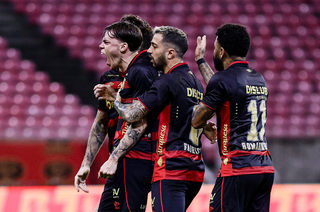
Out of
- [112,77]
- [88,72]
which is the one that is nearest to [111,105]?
[112,77]

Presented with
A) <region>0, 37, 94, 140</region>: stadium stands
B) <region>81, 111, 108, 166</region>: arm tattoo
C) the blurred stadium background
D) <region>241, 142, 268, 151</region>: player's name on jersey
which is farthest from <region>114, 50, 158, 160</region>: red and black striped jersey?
<region>0, 37, 94, 140</region>: stadium stands

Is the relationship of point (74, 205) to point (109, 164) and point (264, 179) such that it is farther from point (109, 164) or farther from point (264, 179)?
point (264, 179)

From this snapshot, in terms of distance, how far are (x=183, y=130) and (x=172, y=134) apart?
0.09m

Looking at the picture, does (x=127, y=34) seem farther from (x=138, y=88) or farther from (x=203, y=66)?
(x=203, y=66)

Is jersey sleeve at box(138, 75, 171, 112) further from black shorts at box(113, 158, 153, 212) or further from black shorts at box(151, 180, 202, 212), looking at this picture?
black shorts at box(151, 180, 202, 212)

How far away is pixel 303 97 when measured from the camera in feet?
33.3

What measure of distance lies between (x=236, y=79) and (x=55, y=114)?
6712 mm

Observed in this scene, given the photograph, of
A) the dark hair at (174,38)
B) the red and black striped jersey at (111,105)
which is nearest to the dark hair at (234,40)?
the dark hair at (174,38)

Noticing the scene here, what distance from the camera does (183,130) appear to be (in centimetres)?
329

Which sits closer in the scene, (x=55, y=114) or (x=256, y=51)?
(x=55, y=114)

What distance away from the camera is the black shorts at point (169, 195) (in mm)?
3150

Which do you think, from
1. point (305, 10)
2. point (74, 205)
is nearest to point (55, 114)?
point (74, 205)

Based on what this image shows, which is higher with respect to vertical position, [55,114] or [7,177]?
[55,114]

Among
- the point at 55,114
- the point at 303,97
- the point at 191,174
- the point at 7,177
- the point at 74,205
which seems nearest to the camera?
the point at 191,174
